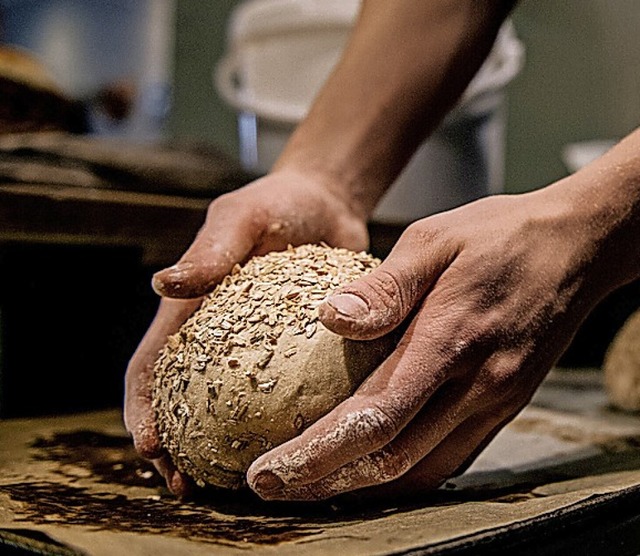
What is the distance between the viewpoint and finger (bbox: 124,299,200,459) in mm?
974

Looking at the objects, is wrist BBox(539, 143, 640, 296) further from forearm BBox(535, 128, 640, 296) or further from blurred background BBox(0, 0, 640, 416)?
blurred background BBox(0, 0, 640, 416)

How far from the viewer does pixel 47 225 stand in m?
1.32

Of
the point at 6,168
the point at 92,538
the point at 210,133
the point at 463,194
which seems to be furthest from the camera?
the point at 210,133

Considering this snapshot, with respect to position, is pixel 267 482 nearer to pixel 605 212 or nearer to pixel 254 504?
pixel 254 504

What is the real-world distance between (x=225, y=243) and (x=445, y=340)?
315mm

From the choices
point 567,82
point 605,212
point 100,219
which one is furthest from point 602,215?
point 567,82

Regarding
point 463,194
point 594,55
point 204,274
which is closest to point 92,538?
point 204,274

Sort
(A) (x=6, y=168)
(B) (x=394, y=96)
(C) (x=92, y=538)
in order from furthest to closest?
(A) (x=6, y=168) < (B) (x=394, y=96) < (C) (x=92, y=538)

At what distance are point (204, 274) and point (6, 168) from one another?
63cm

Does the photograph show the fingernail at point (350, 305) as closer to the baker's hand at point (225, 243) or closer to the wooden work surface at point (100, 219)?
the baker's hand at point (225, 243)

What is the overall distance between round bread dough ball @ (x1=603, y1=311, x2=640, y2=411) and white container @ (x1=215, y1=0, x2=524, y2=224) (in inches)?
17.7

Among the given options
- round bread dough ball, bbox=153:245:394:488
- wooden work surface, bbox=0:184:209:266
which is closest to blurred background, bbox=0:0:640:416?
wooden work surface, bbox=0:184:209:266

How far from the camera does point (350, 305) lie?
0.82 m

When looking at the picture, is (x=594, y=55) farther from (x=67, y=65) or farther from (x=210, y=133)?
(x=67, y=65)
